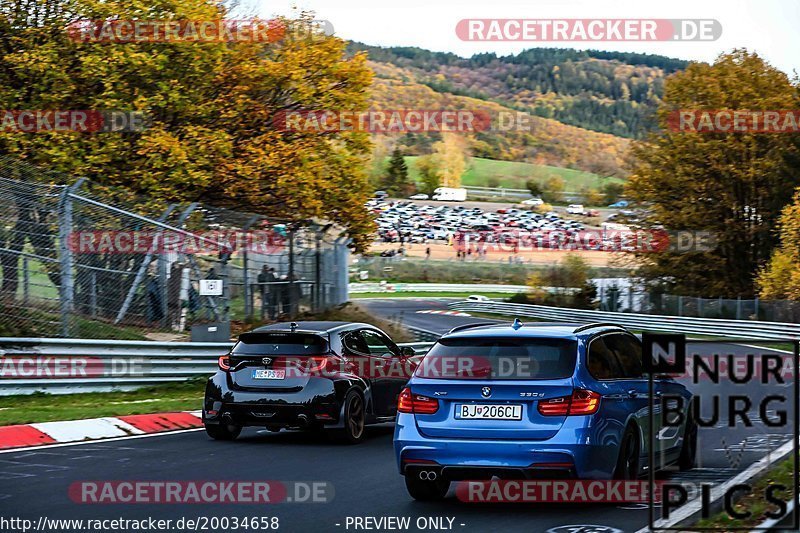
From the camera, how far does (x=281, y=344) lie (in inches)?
A: 574

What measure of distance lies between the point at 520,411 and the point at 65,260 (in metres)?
12.5

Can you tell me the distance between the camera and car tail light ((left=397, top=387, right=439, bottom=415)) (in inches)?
386

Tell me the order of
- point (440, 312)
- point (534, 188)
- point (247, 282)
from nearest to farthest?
point (247, 282) < point (440, 312) < point (534, 188)

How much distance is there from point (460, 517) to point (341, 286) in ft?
76.4

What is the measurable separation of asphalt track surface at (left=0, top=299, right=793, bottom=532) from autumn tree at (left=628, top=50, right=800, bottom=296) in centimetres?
4537

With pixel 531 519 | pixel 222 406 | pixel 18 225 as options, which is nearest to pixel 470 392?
pixel 531 519

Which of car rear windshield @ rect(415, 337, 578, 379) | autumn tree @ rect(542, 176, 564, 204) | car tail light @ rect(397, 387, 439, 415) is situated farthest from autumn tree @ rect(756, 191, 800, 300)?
autumn tree @ rect(542, 176, 564, 204)

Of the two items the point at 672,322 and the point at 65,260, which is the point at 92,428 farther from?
the point at 672,322

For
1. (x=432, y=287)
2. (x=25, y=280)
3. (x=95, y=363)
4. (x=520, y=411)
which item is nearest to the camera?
(x=520, y=411)

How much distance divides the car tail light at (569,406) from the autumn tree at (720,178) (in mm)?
51917

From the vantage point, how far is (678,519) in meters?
8.23

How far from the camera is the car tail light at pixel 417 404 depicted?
9812 mm

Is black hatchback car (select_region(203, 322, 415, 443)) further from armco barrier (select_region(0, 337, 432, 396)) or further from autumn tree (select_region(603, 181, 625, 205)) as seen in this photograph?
autumn tree (select_region(603, 181, 625, 205))

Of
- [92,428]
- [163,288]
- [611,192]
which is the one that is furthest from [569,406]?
[611,192]
